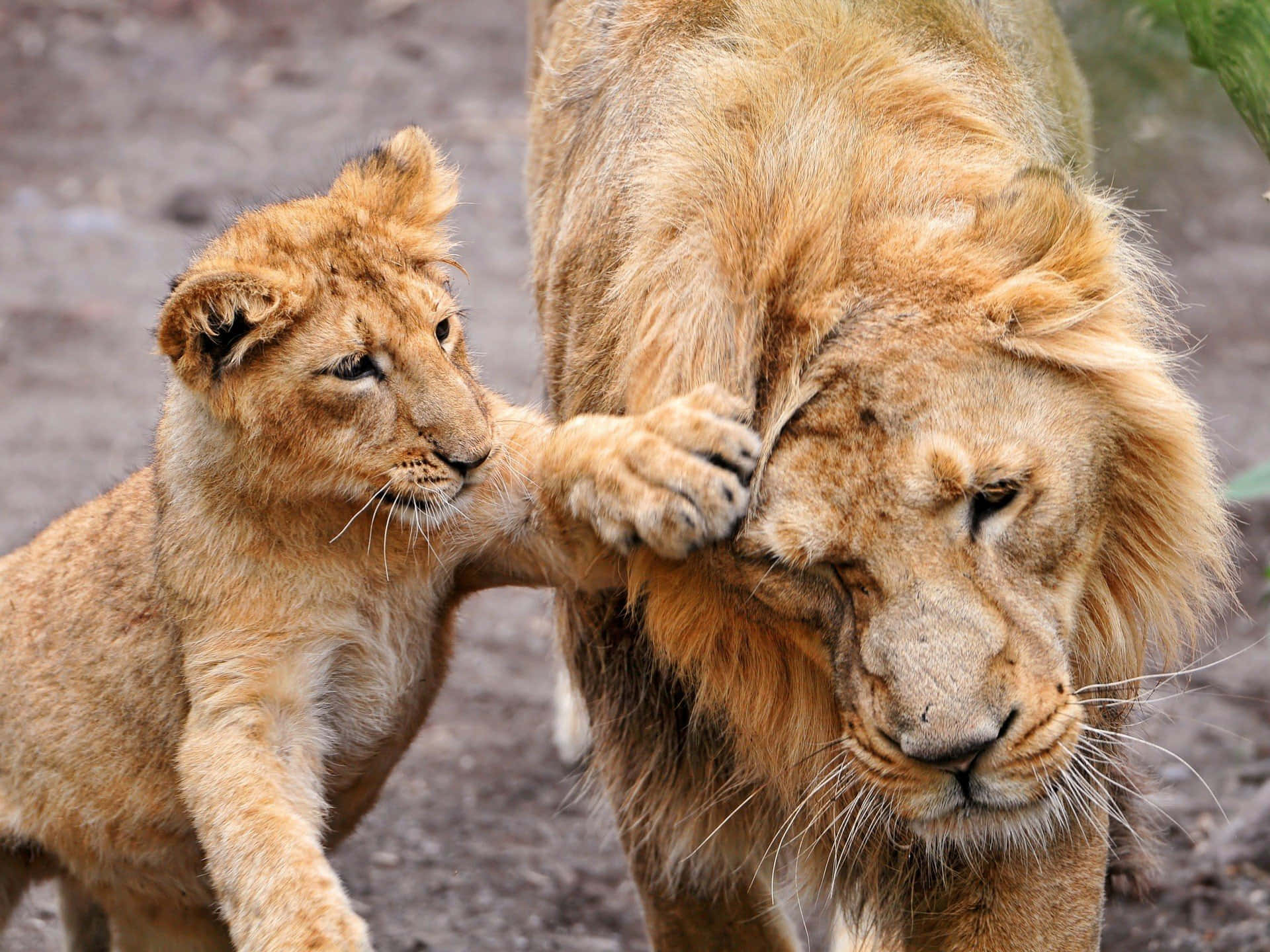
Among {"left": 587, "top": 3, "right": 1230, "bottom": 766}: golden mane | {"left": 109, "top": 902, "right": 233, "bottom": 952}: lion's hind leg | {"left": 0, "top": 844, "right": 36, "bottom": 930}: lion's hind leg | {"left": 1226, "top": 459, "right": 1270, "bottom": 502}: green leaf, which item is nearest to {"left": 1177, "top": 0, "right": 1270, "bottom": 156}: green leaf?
{"left": 587, "top": 3, "right": 1230, "bottom": 766}: golden mane

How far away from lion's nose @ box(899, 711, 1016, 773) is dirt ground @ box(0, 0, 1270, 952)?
90 centimetres

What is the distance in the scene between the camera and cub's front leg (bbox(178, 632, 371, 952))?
2.41 metres

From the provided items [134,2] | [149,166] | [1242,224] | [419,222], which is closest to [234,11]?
[134,2]

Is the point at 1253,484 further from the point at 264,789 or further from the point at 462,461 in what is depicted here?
the point at 264,789

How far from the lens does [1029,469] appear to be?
7.29 ft

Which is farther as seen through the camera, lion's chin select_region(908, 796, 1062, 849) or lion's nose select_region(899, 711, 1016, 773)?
lion's chin select_region(908, 796, 1062, 849)

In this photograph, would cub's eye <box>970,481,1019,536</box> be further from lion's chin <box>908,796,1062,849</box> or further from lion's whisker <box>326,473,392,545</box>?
lion's whisker <box>326,473,392,545</box>

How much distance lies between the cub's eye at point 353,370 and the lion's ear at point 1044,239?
972 mm

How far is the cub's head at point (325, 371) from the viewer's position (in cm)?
248

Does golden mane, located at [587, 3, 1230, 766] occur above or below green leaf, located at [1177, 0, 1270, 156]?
below

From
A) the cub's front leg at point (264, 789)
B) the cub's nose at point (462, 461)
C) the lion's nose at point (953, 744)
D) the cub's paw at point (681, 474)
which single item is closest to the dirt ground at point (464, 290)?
the cub's paw at point (681, 474)

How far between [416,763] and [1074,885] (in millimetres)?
2828

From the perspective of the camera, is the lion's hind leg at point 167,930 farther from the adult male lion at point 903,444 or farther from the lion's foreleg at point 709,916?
the adult male lion at point 903,444

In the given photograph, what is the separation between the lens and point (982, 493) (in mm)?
2203
